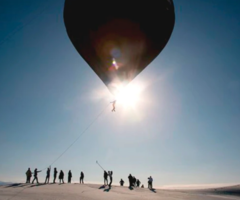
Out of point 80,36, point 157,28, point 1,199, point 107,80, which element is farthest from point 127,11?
point 1,199

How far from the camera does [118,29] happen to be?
5152 millimetres

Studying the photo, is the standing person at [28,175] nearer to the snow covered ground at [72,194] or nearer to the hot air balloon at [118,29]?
the snow covered ground at [72,194]

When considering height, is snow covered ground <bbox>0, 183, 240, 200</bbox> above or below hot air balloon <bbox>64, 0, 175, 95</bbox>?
below

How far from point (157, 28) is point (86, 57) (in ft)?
8.64

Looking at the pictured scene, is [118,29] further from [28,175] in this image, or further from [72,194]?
[28,175]

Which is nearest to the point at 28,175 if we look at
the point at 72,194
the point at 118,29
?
the point at 72,194

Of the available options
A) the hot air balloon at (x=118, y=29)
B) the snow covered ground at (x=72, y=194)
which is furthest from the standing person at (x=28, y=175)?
the hot air balloon at (x=118, y=29)

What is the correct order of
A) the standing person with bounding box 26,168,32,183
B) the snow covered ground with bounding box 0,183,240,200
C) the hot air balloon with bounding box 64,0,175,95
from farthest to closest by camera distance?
the standing person with bounding box 26,168,32,183, the snow covered ground with bounding box 0,183,240,200, the hot air balloon with bounding box 64,0,175,95

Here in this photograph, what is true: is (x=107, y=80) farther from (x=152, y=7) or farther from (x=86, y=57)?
(x=152, y=7)

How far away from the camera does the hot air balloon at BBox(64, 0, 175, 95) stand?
16.3 feet

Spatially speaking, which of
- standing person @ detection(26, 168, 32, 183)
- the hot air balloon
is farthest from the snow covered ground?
the hot air balloon

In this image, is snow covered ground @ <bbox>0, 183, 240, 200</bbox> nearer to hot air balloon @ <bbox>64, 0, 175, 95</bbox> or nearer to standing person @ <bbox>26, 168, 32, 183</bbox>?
standing person @ <bbox>26, 168, 32, 183</bbox>

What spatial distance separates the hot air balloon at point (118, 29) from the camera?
4965 mm

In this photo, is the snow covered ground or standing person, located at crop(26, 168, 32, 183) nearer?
the snow covered ground
